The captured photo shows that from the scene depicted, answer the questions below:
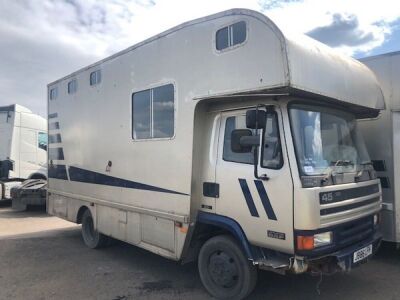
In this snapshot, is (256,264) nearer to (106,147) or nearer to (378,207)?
(378,207)

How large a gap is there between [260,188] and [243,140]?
0.59 metres

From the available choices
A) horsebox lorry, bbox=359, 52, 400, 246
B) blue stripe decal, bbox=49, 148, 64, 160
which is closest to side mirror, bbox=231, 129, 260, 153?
horsebox lorry, bbox=359, 52, 400, 246

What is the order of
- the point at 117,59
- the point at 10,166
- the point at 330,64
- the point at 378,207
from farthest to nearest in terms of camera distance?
the point at 10,166 → the point at 117,59 → the point at 378,207 → the point at 330,64

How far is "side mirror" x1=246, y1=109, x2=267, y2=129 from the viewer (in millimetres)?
4562

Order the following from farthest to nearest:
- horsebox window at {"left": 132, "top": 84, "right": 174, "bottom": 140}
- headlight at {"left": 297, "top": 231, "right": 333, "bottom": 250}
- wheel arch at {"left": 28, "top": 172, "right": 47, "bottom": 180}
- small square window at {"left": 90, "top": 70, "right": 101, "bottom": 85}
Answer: wheel arch at {"left": 28, "top": 172, "right": 47, "bottom": 180} → small square window at {"left": 90, "top": 70, "right": 101, "bottom": 85} → horsebox window at {"left": 132, "top": 84, "right": 174, "bottom": 140} → headlight at {"left": 297, "top": 231, "right": 333, "bottom": 250}

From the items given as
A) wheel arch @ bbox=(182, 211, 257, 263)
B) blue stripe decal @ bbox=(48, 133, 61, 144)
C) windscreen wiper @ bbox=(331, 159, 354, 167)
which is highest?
blue stripe decal @ bbox=(48, 133, 61, 144)

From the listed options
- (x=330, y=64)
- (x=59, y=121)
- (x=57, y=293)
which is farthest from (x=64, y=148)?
(x=330, y=64)

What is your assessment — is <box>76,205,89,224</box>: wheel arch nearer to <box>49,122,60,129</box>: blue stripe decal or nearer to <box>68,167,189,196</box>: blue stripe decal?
<box>68,167,189,196</box>: blue stripe decal

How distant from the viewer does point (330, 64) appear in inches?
202

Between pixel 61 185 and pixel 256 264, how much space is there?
5632 millimetres

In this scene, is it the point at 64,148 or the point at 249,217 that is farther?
the point at 64,148

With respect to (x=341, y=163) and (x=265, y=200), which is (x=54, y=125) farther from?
(x=341, y=163)

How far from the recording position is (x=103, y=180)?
738 cm

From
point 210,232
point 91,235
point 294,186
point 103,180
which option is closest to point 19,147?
point 91,235
